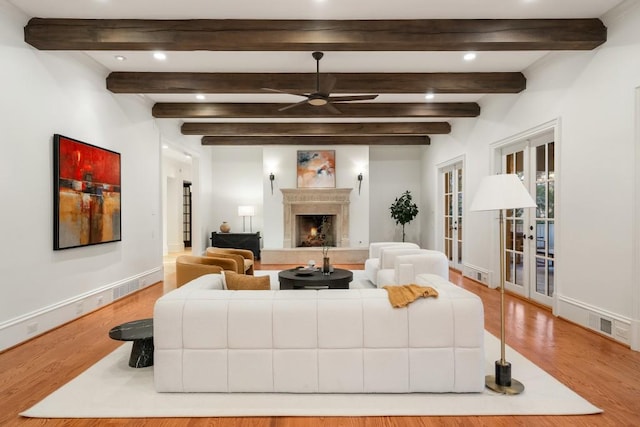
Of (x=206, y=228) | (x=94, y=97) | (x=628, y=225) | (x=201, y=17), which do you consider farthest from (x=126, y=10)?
(x=206, y=228)

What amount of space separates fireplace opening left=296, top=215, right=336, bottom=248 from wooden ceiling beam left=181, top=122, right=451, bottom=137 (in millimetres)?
2438

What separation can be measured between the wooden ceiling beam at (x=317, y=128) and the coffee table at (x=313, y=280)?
3.73 meters

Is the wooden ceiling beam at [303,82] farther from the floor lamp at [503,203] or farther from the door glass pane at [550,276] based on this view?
the floor lamp at [503,203]

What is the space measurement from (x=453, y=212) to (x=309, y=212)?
3.39m

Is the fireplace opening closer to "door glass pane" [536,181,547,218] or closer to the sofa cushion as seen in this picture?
"door glass pane" [536,181,547,218]

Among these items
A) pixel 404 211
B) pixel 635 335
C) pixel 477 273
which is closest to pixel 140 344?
pixel 635 335

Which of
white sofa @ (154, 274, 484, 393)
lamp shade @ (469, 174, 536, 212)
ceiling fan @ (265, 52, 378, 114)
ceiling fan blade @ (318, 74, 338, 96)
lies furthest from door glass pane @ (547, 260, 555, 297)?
ceiling fan blade @ (318, 74, 338, 96)

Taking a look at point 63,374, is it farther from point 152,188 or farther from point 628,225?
point 628,225

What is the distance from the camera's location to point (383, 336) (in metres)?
2.39

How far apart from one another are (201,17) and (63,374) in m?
3.41

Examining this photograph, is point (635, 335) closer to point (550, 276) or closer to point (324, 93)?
point (550, 276)

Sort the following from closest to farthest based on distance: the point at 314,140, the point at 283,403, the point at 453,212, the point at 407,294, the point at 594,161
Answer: the point at 283,403 → the point at 407,294 → the point at 594,161 → the point at 453,212 → the point at 314,140

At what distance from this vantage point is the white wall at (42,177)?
135 inches

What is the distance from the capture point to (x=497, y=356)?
3.14 meters
